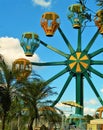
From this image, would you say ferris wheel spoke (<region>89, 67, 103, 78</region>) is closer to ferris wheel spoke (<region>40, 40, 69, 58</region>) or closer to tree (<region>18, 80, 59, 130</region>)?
ferris wheel spoke (<region>40, 40, 69, 58</region>)

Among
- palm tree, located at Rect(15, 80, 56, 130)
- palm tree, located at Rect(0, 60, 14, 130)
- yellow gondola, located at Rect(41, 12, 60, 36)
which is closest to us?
palm tree, located at Rect(0, 60, 14, 130)

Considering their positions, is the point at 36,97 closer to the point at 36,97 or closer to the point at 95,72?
the point at 36,97

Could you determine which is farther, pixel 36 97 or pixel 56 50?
pixel 56 50

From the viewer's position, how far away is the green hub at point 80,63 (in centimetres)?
4350

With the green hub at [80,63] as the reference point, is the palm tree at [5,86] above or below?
below

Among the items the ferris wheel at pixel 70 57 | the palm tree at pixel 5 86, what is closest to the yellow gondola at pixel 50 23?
the ferris wheel at pixel 70 57

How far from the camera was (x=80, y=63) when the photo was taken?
43781 millimetres

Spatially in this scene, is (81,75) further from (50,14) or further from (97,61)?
(50,14)

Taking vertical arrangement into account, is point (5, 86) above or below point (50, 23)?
below

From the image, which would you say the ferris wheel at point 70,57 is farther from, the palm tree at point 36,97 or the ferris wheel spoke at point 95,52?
the palm tree at point 36,97

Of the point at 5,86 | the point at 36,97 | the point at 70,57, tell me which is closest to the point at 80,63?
the point at 70,57

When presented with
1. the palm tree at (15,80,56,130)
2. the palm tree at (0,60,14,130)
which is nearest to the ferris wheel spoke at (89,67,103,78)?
the palm tree at (15,80,56,130)

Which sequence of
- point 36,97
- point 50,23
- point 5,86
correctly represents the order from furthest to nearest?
point 50,23, point 36,97, point 5,86

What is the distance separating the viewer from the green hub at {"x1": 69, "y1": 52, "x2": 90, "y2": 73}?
143 ft
